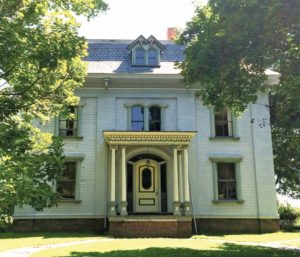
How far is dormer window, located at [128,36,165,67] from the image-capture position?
23.2 m

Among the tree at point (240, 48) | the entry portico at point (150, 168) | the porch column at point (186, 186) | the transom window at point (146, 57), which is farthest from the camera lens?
the transom window at point (146, 57)

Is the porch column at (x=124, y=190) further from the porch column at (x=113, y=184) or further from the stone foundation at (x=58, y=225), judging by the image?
the stone foundation at (x=58, y=225)

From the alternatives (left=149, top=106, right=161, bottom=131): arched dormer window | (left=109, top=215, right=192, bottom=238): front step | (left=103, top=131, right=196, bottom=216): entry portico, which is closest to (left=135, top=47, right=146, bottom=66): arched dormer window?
(left=149, top=106, right=161, bottom=131): arched dormer window

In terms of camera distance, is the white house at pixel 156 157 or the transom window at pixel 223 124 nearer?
the white house at pixel 156 157

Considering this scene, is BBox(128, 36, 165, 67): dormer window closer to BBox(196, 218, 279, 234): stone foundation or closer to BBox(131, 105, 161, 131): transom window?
BBox(131, 105, 161, 131): transom window

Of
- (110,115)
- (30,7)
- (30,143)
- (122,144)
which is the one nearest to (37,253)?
(30,143)

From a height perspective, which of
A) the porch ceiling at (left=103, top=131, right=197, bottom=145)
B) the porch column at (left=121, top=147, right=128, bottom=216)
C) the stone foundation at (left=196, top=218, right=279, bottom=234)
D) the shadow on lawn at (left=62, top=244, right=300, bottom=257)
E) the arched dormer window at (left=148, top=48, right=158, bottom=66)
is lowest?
the shadow on lawn at (left=62, top=244, right=300, bottom=257)

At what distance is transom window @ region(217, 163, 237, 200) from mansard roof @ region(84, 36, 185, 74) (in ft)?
17.9

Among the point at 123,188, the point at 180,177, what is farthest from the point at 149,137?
the point at 123,188

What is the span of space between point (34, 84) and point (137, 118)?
1261 centimetres

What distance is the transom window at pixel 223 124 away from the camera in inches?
877

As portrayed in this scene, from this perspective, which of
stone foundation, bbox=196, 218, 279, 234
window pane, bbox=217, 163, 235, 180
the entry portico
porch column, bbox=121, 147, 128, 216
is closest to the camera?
porch column, bbox=121, 147, 128, 216

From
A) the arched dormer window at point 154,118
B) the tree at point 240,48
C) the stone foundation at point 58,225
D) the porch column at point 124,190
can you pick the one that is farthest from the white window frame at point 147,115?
the tree at point 240,48

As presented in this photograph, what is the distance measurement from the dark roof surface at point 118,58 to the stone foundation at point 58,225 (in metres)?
7.53
